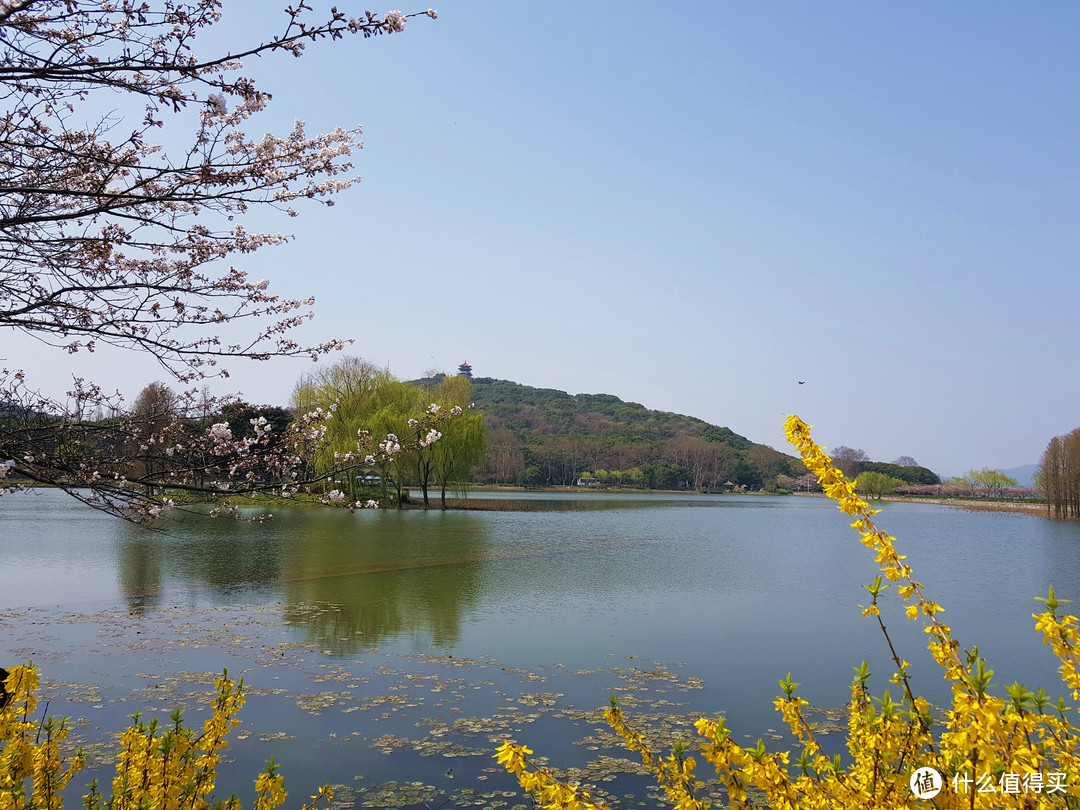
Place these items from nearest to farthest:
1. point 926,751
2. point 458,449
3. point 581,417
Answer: point 926,751, point 458,449, point 581,417

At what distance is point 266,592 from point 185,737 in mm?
9198

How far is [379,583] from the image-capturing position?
11.7 meters

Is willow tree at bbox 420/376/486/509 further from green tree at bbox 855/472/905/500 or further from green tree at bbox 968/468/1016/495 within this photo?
green tree at bbox 968/468/1016/495

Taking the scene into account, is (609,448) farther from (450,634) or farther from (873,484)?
(450,634)

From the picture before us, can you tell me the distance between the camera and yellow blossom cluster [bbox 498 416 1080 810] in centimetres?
161

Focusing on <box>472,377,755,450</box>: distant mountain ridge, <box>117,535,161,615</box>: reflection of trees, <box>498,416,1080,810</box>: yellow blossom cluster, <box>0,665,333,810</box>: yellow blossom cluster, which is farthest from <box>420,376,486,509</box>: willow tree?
<box>472,377,755,450</box>: distant mountain ridge

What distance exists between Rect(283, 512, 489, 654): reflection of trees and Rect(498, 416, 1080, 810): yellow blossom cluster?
6.08 meters

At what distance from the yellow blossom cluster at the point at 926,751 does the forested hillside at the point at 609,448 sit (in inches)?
2049

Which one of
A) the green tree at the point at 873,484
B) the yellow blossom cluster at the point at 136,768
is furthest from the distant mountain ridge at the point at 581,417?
the yellow blossom cluster at the point at 136,768

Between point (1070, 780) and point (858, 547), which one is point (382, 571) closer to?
point (1070, 780)

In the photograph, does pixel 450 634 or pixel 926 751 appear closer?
pixel 926 751

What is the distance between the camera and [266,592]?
36.0ft

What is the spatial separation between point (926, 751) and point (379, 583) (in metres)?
10.3

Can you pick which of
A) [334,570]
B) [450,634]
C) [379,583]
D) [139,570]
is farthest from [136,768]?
[139,570]
